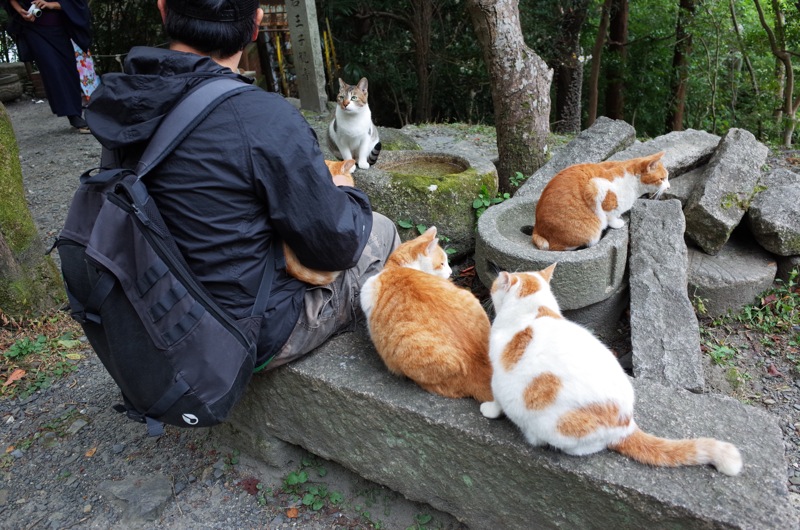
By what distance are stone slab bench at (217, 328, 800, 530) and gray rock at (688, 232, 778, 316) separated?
6.04 feet

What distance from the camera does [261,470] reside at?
8.66 ft

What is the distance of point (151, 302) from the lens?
1.74 metres

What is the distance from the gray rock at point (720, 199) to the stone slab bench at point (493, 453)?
198cm

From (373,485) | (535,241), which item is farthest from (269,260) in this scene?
(535,241)

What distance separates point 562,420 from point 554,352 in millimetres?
202

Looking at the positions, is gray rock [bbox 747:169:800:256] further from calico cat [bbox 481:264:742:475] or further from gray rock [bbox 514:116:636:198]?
calico cat [bbox 481:264:742:475]

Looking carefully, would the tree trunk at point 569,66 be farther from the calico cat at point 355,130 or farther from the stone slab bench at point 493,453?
the stone slab bench at point 493,453

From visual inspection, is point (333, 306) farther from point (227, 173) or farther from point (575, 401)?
point (575, 401)

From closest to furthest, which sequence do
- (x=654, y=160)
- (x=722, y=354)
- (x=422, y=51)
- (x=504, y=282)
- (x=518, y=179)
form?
1. (x=504, y=282)
2. (x=722, y=354)
3. (x=654, y=160)
4. (x=518, y=179)
5. (x=422, y=51)

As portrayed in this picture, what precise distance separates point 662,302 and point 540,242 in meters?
0.76

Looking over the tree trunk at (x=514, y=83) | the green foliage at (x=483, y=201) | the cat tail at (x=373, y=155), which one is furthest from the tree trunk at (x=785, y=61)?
the cat tail at (x=373, y=155)

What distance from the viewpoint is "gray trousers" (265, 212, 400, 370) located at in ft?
7.13

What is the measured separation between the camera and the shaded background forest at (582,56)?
8.55 meters

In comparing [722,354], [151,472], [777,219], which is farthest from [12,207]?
[777,219]
